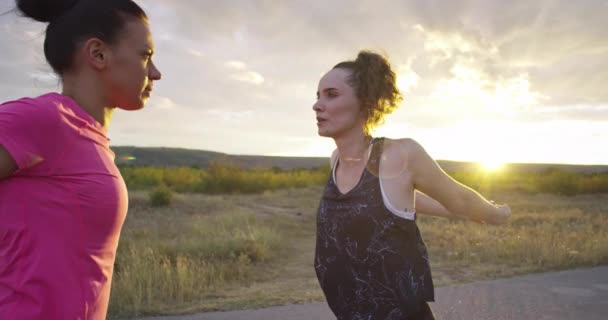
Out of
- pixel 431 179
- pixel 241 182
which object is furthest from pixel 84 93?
pixel 241 182

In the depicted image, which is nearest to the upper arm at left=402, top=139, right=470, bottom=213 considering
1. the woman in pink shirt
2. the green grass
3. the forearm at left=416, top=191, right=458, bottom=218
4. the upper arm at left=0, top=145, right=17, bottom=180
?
the forearm at left=416, top=191, right=458, bottom=218

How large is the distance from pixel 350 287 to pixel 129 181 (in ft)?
93.7

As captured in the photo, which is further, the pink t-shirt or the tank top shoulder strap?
the tank top shoulder strap

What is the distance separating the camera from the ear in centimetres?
160

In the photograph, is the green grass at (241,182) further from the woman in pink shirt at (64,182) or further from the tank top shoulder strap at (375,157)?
the woman in pink shirt at (64,182)

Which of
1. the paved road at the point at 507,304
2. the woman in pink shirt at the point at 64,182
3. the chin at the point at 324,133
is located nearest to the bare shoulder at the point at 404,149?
the chin at the point at 324,133

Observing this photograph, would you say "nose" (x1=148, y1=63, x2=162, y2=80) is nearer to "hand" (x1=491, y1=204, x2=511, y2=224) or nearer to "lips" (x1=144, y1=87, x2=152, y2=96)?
"lips" (x1=144, y1=87, x2=152, y2=96)

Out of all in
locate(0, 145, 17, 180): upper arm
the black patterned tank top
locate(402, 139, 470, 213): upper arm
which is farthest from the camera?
locate(402, 139, 470, 213): upper arm

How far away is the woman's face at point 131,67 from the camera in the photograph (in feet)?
5.44

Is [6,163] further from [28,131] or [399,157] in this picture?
[399,157]

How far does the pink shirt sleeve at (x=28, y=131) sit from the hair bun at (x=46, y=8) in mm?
398

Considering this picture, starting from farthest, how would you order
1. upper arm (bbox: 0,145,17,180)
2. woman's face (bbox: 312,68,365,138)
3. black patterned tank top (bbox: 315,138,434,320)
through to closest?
woman's face (bbox: 312,68,365,138) → black patterned tank top (bbox: 315,138,434,320) → upper arm (bbox: 0,145,17,180)

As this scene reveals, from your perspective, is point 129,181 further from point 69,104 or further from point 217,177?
point 69,104

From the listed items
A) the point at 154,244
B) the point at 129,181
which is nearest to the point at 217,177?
the point at 129,181
